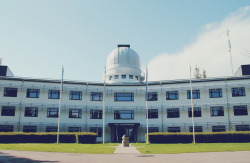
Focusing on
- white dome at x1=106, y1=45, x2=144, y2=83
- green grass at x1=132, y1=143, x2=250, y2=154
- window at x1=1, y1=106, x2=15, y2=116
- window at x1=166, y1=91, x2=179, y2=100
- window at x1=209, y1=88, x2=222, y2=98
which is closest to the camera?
green grass at x1=132, y1=143, x2=250, y2=154

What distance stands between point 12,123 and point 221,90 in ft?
123

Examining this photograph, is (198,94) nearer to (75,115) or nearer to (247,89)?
(247,89)

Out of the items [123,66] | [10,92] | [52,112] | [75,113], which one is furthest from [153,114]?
[10,92]

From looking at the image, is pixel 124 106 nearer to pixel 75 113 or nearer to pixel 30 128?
pixel 75 113

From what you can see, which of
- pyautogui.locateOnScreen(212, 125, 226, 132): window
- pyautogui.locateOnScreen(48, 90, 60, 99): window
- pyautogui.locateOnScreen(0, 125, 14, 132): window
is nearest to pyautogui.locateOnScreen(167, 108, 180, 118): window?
pyautogui.locateOnScreen(212, 125, 226, 132): window

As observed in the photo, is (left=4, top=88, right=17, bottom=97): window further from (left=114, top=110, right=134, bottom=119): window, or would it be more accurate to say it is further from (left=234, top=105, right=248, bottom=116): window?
(left=234, top=105, right=248, bottom=116): window

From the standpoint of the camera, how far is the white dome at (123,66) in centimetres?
4675

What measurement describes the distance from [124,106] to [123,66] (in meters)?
10.5

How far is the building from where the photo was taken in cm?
3781

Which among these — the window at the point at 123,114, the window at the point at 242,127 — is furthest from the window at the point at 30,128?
the window at the point at 242,127

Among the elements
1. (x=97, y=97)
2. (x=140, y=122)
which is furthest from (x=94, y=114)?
(x=140, y=122)

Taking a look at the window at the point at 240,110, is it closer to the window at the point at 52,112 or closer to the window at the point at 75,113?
the window at the point at 75,113

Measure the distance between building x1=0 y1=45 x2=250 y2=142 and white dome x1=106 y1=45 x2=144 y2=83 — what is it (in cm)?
554

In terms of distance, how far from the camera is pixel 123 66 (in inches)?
1873
